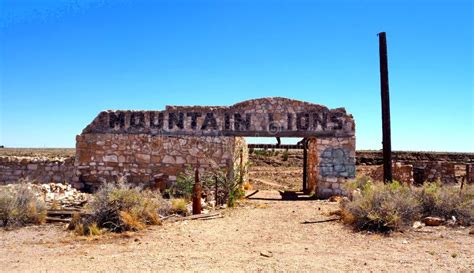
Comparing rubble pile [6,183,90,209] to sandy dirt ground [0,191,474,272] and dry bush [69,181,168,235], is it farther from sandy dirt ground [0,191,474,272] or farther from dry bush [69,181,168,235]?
dry bush [69,181,168,235]

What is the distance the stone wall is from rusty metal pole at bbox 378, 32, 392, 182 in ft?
16.6

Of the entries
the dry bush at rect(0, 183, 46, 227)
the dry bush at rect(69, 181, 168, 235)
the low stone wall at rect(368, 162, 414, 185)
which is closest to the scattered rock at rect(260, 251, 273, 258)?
the dry bush at rect(69, 181, 168, 235)

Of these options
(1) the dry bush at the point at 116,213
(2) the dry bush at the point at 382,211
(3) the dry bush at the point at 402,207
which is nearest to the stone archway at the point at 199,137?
(3) the dry bush at the point at 402,207

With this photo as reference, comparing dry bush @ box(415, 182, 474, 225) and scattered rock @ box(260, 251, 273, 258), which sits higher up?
dry bush @ box(415, 182, 474, 225)

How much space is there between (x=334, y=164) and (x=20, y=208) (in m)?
9.86

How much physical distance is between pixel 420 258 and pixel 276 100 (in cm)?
924

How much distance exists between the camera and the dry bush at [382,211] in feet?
28.8

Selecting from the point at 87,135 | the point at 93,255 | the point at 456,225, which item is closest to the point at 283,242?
the point at 93,255

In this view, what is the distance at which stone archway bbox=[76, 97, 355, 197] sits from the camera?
15.1 meters

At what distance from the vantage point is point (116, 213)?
29.2ft

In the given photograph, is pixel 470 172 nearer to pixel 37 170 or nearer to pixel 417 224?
pixel 417 224

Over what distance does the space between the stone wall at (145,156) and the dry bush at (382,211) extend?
622 centimetres

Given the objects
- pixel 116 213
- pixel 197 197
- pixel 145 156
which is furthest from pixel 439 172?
pixel 116 213

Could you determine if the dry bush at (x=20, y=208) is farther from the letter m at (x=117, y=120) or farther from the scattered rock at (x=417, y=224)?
the scattered rock at (x=417, y=224)
